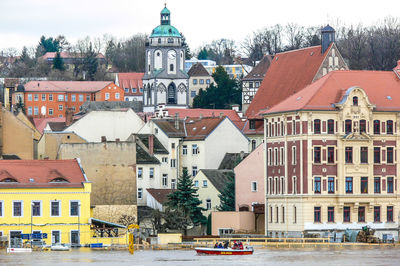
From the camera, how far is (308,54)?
484 ft

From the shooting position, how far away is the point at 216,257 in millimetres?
100375

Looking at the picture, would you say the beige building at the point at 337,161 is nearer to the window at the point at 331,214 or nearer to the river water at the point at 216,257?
the window at the point at 331,214

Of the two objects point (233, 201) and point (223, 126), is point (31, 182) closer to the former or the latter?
point (233, 201)

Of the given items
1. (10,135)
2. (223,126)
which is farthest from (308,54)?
(10,135)

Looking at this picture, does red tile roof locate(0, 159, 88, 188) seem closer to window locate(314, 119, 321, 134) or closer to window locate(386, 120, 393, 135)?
window locate(314, 119, 321, 134)

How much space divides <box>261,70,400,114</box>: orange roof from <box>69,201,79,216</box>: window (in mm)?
18613

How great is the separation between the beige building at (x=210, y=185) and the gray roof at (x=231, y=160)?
4070 mm

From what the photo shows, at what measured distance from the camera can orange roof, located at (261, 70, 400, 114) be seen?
11556 cm

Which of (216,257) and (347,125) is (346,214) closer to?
(347,125)

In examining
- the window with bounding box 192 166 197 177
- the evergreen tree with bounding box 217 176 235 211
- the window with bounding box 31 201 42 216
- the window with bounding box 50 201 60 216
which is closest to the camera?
the window with bounding box 31 201 42 216

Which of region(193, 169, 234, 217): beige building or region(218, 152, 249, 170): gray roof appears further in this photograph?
region(218, 152, 249, 170): gray roof

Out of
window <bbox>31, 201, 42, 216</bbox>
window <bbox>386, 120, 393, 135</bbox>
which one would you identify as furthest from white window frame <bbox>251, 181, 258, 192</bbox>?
window <bbox>31, 201, 42, 216</bbox>

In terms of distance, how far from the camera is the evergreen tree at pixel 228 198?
126 metres

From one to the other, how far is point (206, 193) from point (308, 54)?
78.4 feet
